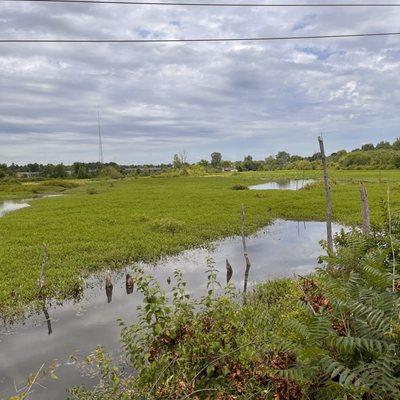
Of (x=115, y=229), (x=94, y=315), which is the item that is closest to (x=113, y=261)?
(x=94, y=315)

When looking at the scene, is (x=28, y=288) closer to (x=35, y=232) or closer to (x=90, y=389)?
(x=90, y=389)

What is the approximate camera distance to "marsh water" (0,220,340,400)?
30.1 ft

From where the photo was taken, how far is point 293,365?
3.43m

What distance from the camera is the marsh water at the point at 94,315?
917 centimetres

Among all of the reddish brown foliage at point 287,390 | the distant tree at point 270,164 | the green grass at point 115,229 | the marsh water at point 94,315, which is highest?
the distant tree at point 270,164

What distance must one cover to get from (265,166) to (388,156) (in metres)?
73.8

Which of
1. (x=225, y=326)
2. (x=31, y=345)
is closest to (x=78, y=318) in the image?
(x=31, y=345)

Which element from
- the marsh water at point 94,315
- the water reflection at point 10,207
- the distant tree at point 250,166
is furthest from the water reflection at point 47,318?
the distant tree at point 250,166

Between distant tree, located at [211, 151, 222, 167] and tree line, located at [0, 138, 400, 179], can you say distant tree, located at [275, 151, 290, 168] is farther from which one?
distant tree, located at [211, 151, 222, 167]

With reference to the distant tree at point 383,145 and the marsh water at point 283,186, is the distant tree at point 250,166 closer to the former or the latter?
the distant tree at point 383,145

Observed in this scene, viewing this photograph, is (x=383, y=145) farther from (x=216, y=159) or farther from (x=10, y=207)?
(x=10, y=207)

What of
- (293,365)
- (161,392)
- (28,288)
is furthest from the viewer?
(28,288)

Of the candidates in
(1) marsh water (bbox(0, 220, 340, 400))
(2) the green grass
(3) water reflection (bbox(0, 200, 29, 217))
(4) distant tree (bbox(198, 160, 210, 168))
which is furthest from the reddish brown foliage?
(4) distant tree (bbox(198, 160, 210, 168))

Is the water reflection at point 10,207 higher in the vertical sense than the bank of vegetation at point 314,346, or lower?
lower
